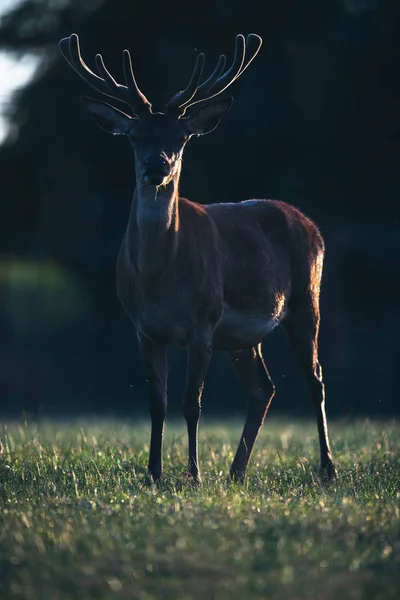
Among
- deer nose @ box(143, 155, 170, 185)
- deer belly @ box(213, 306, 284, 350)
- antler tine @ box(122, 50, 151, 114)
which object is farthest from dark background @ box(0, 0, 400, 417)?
deer nose @ box(143, 155, 170, 185)

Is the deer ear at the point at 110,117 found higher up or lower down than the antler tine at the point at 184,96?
lower down

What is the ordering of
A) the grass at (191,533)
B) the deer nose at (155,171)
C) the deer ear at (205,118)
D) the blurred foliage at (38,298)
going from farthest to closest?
the blurred foliage at (38,298) < the deer ear at (205,118) < the deer nose at (155,171) < the grass at (191,533)

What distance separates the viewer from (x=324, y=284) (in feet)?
65.3

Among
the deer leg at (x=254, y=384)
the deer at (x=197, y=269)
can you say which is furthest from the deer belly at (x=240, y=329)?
the deer leg at (x=254, y=384)

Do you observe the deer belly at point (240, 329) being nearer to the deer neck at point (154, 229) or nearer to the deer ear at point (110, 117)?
the deer neck at point (154, 229)

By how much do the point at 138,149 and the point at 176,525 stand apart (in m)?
3.34

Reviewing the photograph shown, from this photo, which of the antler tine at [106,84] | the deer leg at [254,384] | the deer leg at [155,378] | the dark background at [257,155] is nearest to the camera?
the deer leg at [155,378]

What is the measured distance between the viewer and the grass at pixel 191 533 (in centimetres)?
475

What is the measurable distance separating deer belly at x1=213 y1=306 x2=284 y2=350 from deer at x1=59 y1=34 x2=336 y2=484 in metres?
A: 0.01

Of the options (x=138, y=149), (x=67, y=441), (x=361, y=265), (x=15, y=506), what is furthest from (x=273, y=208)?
(x=361, y=265)

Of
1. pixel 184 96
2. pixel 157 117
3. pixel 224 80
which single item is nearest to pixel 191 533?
pixel 157 117

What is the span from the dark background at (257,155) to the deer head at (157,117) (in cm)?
912

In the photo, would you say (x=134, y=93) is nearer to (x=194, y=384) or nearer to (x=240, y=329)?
(x=240, y=329)

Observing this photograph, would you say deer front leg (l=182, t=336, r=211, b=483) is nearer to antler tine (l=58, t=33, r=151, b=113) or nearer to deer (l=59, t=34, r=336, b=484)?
deer (l=59, t=34, r=336, b=484)
